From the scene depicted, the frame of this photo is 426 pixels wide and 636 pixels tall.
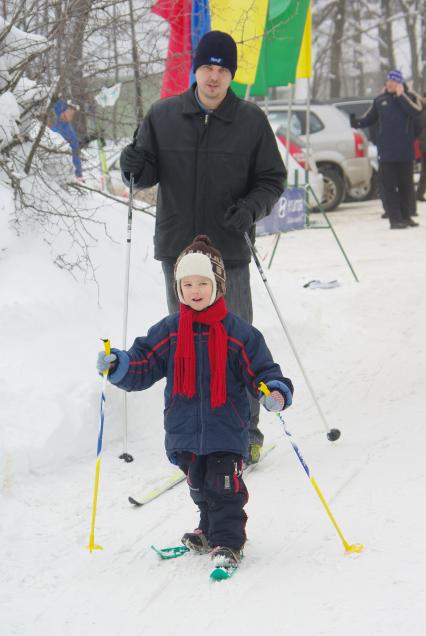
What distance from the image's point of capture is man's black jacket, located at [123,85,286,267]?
4.86 m

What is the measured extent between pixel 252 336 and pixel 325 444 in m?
1.80

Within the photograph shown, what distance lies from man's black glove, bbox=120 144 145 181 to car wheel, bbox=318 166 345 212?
11436 mm

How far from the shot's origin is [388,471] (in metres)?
4.96

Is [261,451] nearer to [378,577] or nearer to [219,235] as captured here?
[219,235]

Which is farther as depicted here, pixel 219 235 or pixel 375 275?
pixel 375 275

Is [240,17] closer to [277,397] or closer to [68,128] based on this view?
[68,128]

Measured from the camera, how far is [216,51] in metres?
4.70

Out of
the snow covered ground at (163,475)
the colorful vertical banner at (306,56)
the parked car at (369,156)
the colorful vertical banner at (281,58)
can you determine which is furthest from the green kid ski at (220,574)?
the parked car at (369,156)

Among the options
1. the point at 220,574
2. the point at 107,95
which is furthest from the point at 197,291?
the point at 107,95

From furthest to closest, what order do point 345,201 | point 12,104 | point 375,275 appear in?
point 345,201
point 375,275
point 12,104

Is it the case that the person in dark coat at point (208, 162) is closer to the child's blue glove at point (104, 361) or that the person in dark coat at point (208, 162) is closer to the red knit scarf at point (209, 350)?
the red knit scarf at point (209, 350)

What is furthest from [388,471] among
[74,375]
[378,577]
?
[74,375]

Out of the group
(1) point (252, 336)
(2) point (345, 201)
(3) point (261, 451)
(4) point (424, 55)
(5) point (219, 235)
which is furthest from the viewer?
(4) point (424, 55)

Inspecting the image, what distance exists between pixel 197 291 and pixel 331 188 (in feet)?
41.6
